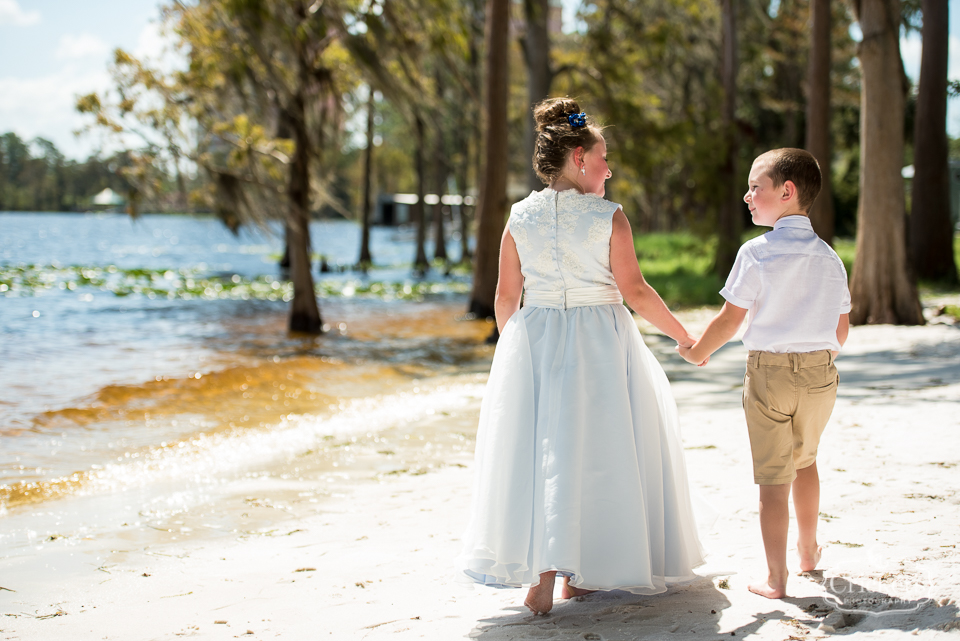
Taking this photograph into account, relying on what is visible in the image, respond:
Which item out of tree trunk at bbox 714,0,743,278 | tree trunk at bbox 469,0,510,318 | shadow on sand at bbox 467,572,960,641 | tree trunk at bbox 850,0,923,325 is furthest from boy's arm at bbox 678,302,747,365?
tree trunk at bbox 714,0,743,278

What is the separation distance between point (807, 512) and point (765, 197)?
1.29 metres

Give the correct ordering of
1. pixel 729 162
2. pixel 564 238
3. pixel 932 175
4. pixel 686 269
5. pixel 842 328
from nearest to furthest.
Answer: pixel 842 328, pixel 564 238, pixel 932 175, pixel 729 162, pixel 686 269

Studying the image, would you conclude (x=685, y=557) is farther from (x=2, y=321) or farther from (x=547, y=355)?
(x=2, y=321)

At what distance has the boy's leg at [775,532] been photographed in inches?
121

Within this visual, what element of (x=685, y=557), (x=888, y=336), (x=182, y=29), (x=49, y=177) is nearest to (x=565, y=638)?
(x=685, y=557)

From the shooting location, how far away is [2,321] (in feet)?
51.4

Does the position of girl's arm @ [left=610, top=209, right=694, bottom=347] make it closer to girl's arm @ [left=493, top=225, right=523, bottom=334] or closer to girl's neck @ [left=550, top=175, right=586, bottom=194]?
girl's neck @ [left=550, top=175, right=586, bottom=194]

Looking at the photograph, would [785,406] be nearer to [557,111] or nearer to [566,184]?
[566,184]

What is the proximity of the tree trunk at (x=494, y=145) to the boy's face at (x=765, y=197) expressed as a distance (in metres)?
11.6

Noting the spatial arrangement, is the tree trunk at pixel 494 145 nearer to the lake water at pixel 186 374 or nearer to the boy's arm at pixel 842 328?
the lake water at pixel 186 374

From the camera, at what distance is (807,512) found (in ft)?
10.7

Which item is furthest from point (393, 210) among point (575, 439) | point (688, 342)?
point (575, 439)

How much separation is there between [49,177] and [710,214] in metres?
95.5

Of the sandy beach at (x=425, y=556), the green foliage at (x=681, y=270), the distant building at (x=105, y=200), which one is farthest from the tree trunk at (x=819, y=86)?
the distant building at (x=105, y=200)
